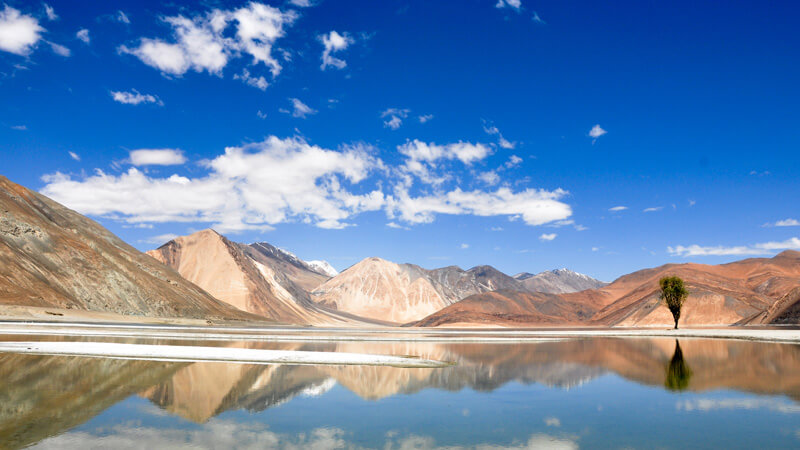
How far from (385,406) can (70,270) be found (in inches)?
3582

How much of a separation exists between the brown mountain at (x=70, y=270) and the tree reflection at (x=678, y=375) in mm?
74268

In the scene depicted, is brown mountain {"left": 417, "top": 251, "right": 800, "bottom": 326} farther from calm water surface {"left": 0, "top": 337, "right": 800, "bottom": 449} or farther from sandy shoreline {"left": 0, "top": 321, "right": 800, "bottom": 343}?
calm water surface {"left": 0, "top": 337, "right": 800, "bottom": 449}

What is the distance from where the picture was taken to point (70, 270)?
90.9m

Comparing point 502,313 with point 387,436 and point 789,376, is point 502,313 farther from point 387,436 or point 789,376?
point 387,436

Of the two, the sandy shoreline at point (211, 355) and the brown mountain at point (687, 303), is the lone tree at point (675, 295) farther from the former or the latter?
the sandy shoreline at point (211, 355)

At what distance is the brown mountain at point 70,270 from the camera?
8012cm

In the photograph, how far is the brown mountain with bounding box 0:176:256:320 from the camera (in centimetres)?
8012

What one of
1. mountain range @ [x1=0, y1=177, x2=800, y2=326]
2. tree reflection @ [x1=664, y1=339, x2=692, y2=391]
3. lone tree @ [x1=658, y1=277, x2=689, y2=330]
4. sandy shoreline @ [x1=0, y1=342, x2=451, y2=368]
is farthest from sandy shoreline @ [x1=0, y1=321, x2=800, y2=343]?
tree reflection @ [x1=664, y1=339, x2=692, y2=391]

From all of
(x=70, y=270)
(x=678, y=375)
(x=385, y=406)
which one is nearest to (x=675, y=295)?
(x=678, y=375)

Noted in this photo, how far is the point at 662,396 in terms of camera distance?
62.4ft

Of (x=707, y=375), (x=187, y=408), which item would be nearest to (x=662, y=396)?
(x=707, y=375)

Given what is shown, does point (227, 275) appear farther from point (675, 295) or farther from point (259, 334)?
point (675, 295)

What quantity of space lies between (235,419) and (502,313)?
15525 centimetres

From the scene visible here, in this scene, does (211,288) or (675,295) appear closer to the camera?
(675,295)
